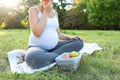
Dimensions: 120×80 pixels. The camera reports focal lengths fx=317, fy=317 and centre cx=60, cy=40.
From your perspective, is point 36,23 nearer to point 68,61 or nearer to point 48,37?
point 48,37

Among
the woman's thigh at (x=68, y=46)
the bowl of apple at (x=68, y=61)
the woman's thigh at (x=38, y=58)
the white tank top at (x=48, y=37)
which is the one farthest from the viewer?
the woman's thigh at (x=68, y=46)

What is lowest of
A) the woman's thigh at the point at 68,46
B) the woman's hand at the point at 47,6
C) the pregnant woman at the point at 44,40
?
the woman's thigh at the point at 68,46

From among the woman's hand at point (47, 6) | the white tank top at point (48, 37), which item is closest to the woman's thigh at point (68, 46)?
the white tank top at point (48, 37)

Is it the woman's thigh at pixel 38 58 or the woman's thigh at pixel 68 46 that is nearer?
the woman's thigh at pixel 38 58

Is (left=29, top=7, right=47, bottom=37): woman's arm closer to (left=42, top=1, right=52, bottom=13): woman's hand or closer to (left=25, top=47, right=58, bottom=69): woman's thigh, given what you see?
(left=42, top=1, right=52, bottom=13): woman's hand

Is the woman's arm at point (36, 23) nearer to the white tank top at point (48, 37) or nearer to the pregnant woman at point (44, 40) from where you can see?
the pregnant woman at point (44, 40)

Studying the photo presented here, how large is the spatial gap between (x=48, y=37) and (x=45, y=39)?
0.18ft

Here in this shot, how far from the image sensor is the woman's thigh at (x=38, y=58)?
4.14m

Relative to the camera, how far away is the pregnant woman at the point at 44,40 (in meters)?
4.19

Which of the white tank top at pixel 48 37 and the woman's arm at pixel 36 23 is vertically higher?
the woman's arm at pixel 36 23

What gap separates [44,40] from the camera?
4504 millimetres

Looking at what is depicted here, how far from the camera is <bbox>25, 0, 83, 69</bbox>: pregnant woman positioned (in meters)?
4.19

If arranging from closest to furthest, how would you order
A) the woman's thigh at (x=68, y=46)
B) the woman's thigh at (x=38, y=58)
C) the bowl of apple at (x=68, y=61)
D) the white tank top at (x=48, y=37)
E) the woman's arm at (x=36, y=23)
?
the bowl of apple at (x=68, y=61) → the woman's thigh at (x=38, y=58) → the woman's arm at (x=36, y=23) → the white tank top at (x=48, y=37) → the woman's thigh at (x=68, y=46)

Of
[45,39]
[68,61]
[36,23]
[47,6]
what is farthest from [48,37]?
[68,61]
